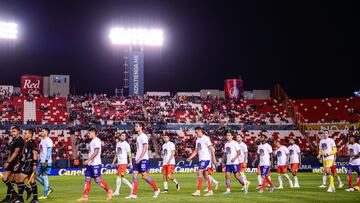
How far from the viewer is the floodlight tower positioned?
201 ft

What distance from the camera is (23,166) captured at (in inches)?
597

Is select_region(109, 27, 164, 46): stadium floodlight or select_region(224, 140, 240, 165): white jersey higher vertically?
select_region(109, 27, 164, 46): stadium floodlight

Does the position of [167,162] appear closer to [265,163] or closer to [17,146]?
[265,163]

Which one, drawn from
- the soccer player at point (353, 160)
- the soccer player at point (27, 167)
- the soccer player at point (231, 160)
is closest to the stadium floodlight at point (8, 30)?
the soccer player at point (27, 167)

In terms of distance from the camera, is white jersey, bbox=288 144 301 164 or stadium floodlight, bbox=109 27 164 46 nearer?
white jersey, bbox=288 144 301 164

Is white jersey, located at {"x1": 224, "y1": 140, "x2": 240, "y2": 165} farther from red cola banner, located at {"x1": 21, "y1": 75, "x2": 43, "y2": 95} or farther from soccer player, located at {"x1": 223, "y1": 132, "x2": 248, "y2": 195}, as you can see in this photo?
red cola banner, located at {"x1": 21, "y1": 75, "x2": 43, "y2": 95}

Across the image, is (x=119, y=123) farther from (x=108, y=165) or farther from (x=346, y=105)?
(x=346, y=105)

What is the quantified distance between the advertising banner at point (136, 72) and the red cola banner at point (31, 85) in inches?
565

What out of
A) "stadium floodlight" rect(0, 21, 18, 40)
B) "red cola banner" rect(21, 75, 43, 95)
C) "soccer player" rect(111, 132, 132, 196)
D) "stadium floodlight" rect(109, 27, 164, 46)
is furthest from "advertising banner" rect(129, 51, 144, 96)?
"soccer player" rect(111, 132, 132, 196)

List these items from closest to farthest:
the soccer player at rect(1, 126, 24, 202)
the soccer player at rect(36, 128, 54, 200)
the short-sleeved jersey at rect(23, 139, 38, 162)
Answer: the soccer player at rect(1, 126, 24, 202) < the short-sleeved jersey at rect(23, 139, 38, 162) < the soccer player at rect(36, 128, 54, 200)

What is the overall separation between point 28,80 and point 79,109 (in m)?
11.5

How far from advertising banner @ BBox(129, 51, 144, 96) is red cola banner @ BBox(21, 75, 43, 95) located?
14356 millimetres

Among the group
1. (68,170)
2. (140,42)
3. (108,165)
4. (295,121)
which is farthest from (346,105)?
(68,170)

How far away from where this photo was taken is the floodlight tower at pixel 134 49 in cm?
6134
